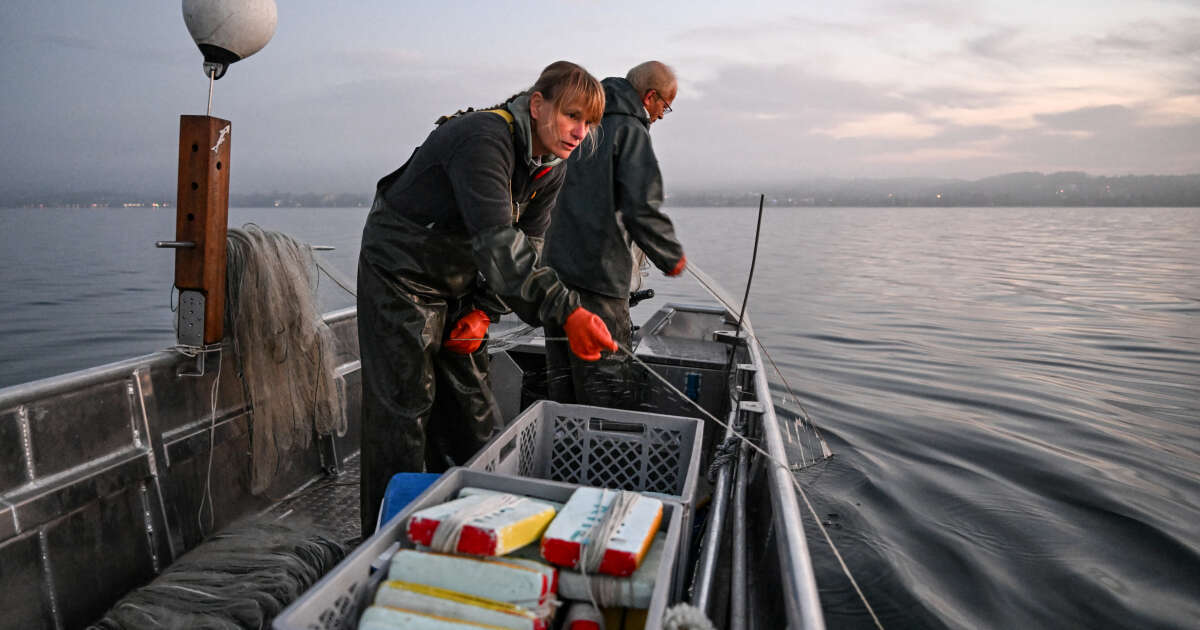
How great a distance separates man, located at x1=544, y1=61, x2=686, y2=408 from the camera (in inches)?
122

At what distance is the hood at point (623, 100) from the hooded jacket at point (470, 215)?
2.64 feet

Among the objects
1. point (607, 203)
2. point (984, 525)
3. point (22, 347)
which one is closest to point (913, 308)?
point (984, 525)

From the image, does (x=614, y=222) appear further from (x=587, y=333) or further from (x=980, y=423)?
(x=980, y=423)

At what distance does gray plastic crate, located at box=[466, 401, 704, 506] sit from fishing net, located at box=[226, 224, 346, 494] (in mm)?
1368

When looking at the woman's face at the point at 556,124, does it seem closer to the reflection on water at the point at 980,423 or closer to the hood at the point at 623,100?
the hood at the point at 623,100

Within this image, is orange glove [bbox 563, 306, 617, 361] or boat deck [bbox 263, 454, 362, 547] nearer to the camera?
orange glove [bbox 563, 306, 617, 361]

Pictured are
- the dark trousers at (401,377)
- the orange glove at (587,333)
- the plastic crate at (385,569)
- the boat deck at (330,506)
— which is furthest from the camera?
the boat deck at (330,506)

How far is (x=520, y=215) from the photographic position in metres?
2.55

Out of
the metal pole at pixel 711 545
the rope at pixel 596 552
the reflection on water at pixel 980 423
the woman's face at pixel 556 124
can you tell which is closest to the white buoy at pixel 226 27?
the woman's face at pixel 556 124

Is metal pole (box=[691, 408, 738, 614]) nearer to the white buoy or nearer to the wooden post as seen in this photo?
the wooden post

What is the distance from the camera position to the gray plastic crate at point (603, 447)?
2.17 m

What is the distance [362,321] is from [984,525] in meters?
4.04

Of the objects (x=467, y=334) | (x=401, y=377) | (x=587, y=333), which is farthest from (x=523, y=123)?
(x=401, y=377)

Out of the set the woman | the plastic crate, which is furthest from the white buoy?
the plastic crate
